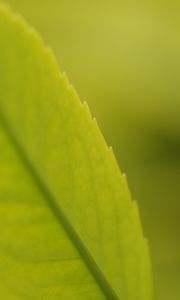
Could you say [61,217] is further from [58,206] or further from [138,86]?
[138,86]

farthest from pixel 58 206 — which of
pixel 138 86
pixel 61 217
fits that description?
pixel 138 86

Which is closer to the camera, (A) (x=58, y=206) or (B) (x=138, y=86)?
(A) (x=58, y=206)

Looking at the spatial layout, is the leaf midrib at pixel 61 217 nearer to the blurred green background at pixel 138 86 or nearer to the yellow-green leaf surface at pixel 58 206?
the yellow-green leaf surface at pixel 58 206

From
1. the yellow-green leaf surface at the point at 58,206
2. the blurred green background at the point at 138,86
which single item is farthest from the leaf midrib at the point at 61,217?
the blurred green background at the point at 138,86

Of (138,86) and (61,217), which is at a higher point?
(61,217)

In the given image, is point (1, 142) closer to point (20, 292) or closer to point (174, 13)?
point (20, 292)

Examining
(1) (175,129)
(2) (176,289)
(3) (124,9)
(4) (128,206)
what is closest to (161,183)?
(1) (175,129)
